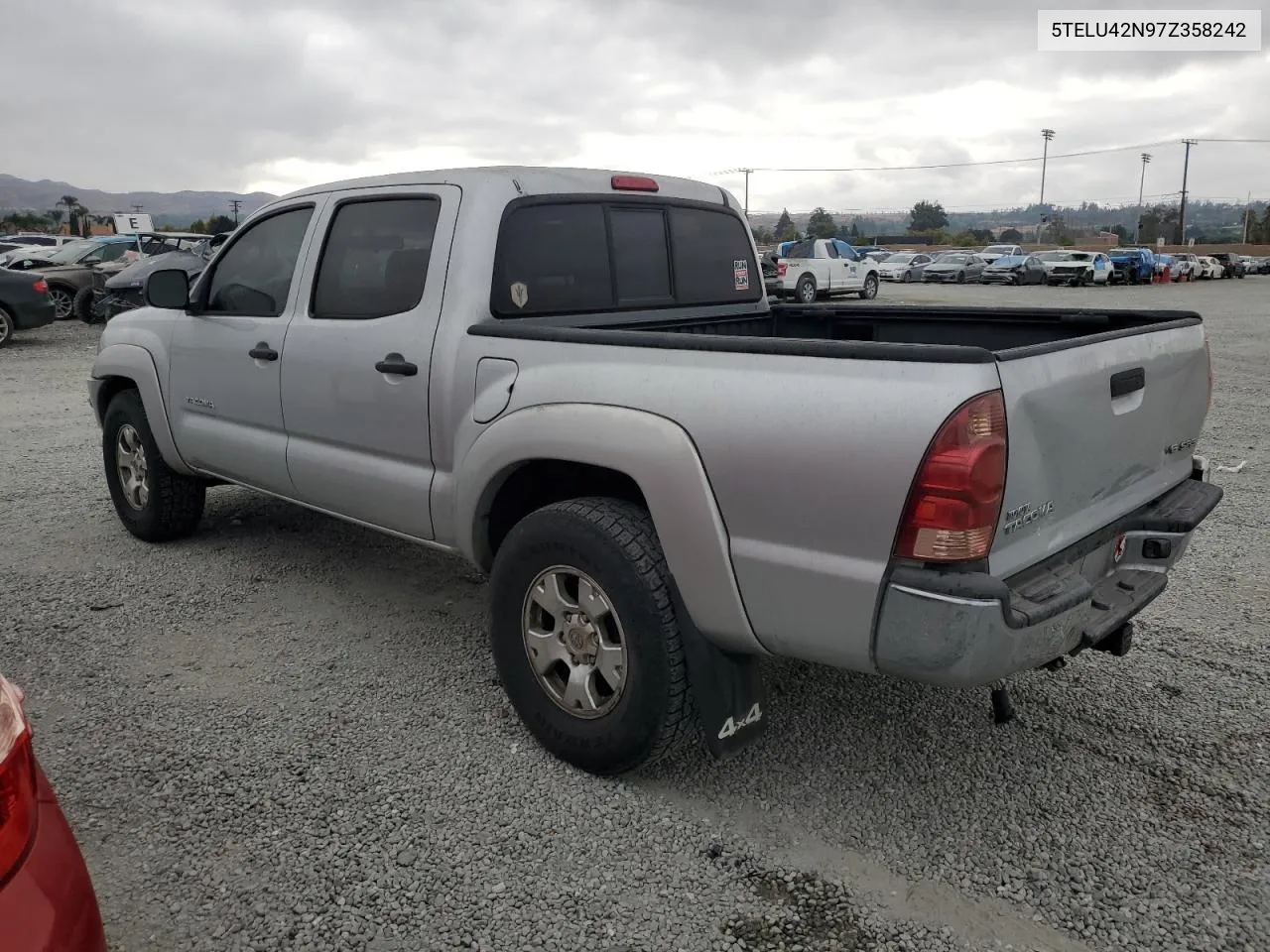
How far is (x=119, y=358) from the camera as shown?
5340 mm

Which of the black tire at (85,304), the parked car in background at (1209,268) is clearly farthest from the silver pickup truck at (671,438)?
the parked car in background at (1209,268)

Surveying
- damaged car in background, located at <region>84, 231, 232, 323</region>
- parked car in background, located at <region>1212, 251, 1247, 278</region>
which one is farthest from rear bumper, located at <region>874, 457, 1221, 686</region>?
parked car in background, located at <region>1212, 251, 1247, 278</region>

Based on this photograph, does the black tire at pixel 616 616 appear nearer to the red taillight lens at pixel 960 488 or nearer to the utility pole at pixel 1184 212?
the red taillight lens at pixel 960 488

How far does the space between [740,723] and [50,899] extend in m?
1.84

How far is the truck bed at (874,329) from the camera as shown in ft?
8.02

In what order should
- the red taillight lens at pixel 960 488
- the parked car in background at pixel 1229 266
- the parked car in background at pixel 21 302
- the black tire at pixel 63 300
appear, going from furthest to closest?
the parked car in background at pixel 1229 266, the black tire at pixel 63 300, the parked car in background at pixel 21 302, the red taillight lens at pixel 960 488

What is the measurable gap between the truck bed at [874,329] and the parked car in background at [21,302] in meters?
14.7

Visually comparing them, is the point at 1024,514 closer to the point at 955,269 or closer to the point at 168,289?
the point at 168,289

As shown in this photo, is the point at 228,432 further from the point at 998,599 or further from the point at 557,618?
the point at 998,599

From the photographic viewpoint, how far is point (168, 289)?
4.67 metres

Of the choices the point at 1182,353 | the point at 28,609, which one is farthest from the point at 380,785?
the point at 1182,353

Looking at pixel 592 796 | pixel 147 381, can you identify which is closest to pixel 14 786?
pixel 592 796

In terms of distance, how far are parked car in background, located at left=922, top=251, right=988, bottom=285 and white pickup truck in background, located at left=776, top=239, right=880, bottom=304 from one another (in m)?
12.5

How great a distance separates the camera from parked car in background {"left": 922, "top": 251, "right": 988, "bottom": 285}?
38.9m
